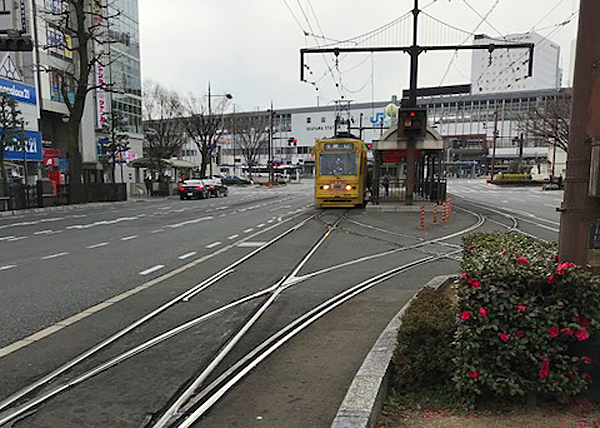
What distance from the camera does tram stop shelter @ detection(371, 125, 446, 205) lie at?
2170cm

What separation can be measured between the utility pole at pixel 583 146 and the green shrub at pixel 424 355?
1255 millimetres

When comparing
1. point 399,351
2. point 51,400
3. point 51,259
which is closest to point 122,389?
point 51,400

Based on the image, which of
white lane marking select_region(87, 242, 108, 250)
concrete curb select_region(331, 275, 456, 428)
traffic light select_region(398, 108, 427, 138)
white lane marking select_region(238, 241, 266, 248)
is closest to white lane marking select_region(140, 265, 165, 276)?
white lane marking select_region(238, 241, 266, 248)

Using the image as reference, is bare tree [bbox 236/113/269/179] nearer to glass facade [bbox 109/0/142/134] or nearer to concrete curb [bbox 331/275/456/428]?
glass facade [bbox 109/0/142/134]

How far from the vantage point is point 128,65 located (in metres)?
51.4

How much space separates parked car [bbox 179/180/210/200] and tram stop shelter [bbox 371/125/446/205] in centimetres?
1674

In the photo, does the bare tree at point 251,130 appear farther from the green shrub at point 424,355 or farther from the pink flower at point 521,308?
the pink flower at point 521,308

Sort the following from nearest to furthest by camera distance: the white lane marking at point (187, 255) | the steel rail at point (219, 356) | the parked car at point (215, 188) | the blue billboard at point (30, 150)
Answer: the steel rail at point (219, 356)
the white lane marking at point (187, 255)
the blue billboard at point (30, 150)
the parked car at point (215, 188)

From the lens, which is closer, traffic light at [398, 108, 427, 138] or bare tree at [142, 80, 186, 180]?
traffic light at [398, 108, 427, 138]

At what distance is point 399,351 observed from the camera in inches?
166

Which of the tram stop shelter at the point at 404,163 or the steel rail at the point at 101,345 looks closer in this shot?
the steel rail at the point at 101,345

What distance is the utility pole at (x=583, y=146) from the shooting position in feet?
12.6

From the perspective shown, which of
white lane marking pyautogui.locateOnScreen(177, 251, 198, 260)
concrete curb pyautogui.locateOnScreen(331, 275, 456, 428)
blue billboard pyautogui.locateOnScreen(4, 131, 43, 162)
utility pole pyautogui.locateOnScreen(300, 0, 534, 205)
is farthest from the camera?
blue billboard pyautogui.locateOnScreen(4, 131, 43, 162)

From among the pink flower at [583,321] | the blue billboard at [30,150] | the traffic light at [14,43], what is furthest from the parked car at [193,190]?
the pink flower at [583,321]
